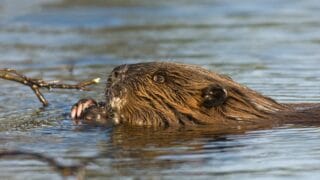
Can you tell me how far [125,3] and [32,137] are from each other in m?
10.2

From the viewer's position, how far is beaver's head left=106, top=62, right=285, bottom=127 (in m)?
7.88

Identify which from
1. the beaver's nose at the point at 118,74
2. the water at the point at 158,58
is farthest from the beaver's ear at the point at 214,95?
the beaver's nose at the point at 118,74

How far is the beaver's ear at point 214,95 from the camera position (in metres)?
7.78

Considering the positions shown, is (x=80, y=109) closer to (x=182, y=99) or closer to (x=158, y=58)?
(x=182, y=99)

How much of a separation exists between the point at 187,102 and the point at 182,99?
0.04m

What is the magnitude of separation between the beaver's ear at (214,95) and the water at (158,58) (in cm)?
27

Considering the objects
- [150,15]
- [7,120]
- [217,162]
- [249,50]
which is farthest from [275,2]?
[217,162]

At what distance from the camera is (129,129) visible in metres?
7.94

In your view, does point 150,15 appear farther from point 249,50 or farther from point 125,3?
point 249,50

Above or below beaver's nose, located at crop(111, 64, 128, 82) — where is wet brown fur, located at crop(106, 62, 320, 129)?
below

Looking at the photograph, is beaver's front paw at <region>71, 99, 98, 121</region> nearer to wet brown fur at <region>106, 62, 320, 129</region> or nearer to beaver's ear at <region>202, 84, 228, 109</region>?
wet brown fur at <region>106, 62, 320, 129</region>

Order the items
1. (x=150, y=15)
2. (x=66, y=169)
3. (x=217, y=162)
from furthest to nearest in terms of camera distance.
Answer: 1. (x=150, y=15)
2. (x=217, y=162)
3. (x=66, y=169)

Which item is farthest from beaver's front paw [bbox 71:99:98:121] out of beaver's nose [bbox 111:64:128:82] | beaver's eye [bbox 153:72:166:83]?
beaver's eye [bbox 153:72:166:83]

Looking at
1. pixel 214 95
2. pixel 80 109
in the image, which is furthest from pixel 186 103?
pixel 80 109
